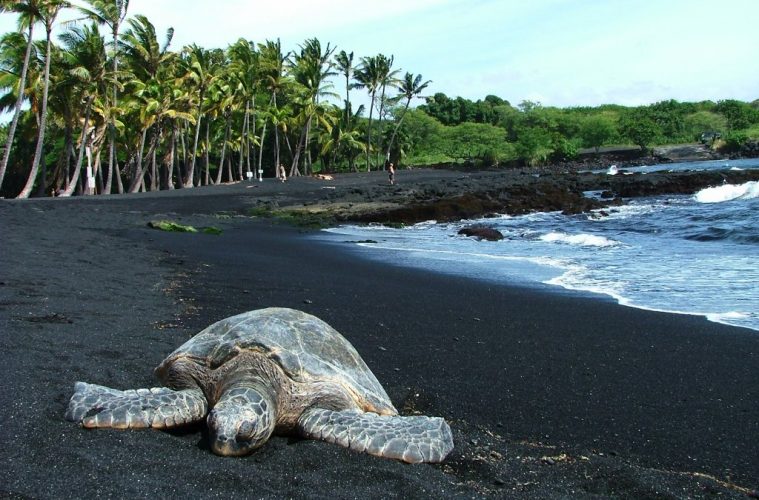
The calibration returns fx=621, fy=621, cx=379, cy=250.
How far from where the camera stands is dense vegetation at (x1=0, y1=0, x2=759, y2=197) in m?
29.5

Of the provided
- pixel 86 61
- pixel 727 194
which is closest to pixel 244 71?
→ pixel 86 61

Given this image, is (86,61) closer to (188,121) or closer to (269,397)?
(188,121)

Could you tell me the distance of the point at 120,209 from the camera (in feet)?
72.4

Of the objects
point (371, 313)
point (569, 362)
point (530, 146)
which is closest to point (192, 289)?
point (371, 313)

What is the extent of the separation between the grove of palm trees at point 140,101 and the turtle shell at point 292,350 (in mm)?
24479

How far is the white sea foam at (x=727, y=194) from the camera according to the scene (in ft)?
83.7

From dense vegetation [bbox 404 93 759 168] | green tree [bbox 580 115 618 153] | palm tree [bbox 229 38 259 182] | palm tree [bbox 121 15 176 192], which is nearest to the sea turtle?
palm tree [bbox 121 15 176 192]

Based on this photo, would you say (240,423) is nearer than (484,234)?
Yes

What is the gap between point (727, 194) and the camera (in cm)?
2616

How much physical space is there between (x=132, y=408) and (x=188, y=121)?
42.6m

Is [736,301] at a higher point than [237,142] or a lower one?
lower

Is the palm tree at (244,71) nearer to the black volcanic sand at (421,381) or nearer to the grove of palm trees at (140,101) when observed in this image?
the grove of palm trees at (140,101)

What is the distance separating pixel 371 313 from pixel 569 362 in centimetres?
220

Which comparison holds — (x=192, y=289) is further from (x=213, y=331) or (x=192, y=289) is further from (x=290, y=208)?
(x=290, y=208)
